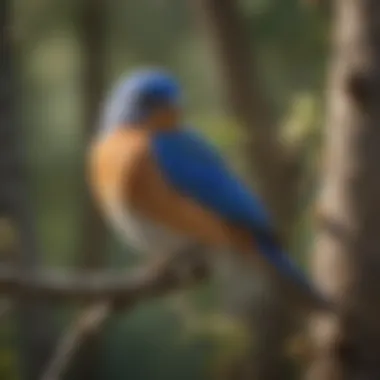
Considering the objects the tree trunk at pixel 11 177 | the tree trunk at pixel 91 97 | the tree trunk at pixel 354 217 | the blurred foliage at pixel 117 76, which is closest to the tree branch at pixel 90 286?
the tree trunk at pixel 354 217

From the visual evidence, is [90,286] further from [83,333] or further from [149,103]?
[149,103]

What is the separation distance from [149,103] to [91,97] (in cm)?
57

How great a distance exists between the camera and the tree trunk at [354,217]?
3.24 ft

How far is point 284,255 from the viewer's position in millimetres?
1144

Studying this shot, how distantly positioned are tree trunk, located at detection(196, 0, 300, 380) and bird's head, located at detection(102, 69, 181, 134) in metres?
0.09

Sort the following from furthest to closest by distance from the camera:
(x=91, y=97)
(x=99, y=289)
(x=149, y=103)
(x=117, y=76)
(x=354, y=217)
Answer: (x=117, y=76)
(x=91, y=97)
(x=149, y=103)
(x=354, y=217)
(x=99, y=289)

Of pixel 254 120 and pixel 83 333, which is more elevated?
pixel 254 120

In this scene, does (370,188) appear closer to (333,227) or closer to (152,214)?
(333,227)

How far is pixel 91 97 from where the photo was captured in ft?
5.87

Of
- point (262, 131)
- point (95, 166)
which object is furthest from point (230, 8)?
point (95, 166)

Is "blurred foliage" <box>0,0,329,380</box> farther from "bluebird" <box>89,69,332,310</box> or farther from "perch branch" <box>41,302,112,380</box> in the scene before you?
"perch branch" <box>41,302,112,380</box>

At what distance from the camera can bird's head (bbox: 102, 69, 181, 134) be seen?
123 centimetres

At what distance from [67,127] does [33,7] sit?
68cm

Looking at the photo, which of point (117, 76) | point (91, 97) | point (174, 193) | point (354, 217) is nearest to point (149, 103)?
point (174, 193)
